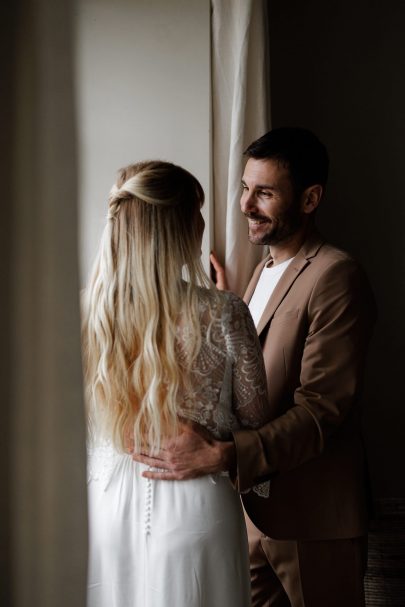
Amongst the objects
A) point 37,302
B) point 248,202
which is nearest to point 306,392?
point 248,202

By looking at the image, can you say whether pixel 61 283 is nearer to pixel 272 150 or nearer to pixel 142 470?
pixel 142 470

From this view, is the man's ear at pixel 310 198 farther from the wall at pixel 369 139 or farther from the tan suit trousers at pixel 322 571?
the tan suit trousers at pixel 322 571

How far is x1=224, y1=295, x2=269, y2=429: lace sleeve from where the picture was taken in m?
1.14

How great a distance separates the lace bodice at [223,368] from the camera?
1.12m

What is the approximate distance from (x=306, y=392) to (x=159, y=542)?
515mm

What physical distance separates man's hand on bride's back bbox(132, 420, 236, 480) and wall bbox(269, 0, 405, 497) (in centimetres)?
125

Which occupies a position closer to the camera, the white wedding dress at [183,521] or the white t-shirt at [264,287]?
the white wedding dress at [183,521]

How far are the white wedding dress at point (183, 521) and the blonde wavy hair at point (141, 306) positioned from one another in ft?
0.14

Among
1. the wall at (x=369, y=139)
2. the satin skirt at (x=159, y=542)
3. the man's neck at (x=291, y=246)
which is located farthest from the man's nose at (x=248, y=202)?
the satin skirt at (x=159, y=542)

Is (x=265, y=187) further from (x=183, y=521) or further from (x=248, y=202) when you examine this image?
(x=183, y=521)

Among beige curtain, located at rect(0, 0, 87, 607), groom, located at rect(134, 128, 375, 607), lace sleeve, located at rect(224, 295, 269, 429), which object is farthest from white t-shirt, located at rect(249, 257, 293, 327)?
beige curtain, located at rect(0, 0, 87, 607)

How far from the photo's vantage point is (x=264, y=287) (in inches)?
68.3

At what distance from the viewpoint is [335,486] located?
1.52 m

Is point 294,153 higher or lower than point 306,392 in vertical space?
higher
